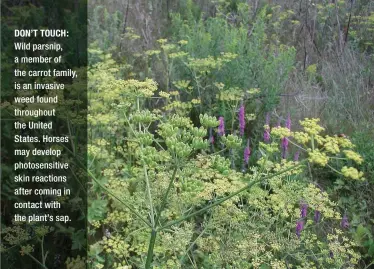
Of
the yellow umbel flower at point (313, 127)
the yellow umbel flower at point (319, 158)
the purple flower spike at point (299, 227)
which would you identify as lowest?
the purple flower spike at point (299, 227)

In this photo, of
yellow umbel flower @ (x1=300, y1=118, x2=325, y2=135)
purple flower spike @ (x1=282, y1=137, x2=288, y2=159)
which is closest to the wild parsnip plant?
yellow umbel flower @ (x1=300, y1=118, x2=325, y2=135)

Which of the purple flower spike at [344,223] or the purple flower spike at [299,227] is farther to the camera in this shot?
the purple flower spike at [344,223]

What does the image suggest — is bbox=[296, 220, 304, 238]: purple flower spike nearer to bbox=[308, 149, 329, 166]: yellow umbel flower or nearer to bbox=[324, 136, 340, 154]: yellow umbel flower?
bbox=[324, 136, 340, 154]: yellow umbel flower

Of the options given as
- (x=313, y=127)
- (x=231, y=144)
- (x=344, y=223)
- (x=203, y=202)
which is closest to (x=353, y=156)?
(x=313, y=127)

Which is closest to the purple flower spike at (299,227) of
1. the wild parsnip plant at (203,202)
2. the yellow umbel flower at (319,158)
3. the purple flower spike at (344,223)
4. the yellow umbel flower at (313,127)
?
the wild parsnip plant at (203,202)

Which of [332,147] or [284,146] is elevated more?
[332,147]

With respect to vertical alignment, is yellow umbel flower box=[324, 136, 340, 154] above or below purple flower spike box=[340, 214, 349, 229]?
above

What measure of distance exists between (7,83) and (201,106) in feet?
4.47

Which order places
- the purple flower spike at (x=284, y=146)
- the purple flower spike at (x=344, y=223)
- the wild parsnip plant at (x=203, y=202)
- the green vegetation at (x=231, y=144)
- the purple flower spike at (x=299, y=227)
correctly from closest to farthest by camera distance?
the wild parsnip plant at (x=203, y=202) → the green vegetation at (x=231, y=144) → the purple flower spike at (x=299, y=227) → the purple flower spike at (x=344, y=223) → the purple flower spike at (x=284, y=146)

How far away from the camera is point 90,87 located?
3340 mm

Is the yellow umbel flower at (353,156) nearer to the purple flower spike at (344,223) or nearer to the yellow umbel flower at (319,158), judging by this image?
the yellow umbel flower at (319,158)

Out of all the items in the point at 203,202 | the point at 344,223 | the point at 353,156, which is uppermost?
the point at 353,156

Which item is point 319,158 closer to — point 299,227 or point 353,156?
point 353,156

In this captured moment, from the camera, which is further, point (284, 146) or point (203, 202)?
point (284, 146)
